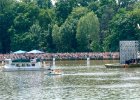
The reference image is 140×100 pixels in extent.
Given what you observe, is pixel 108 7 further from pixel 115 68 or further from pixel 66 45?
pixel 115 68

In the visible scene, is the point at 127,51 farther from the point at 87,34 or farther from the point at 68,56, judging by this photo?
the point at 87,34

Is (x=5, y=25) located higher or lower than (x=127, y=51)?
higher

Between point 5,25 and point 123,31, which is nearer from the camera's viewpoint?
point 123,31

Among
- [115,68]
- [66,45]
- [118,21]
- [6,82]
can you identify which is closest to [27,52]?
[66,45]

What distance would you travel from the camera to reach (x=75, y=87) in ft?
225

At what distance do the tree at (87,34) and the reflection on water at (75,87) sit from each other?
195 ft

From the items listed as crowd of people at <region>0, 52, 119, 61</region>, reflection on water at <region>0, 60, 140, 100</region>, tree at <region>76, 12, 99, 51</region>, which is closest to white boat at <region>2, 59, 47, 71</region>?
reflection on water at <region>0, 60, 140, 100</region>

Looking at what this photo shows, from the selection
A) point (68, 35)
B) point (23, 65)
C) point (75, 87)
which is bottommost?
point (75, 87)

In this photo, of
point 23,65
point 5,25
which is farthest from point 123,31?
point 23,65

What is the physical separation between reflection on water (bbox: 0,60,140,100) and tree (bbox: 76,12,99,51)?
59337mm

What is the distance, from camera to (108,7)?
166500 mm

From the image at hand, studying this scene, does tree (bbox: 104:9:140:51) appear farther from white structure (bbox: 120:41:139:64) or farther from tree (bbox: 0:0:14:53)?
white structure (bbox: 120:41:139:64)

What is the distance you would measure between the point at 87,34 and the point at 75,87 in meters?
81.4

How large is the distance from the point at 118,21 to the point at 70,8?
24.3 metres
